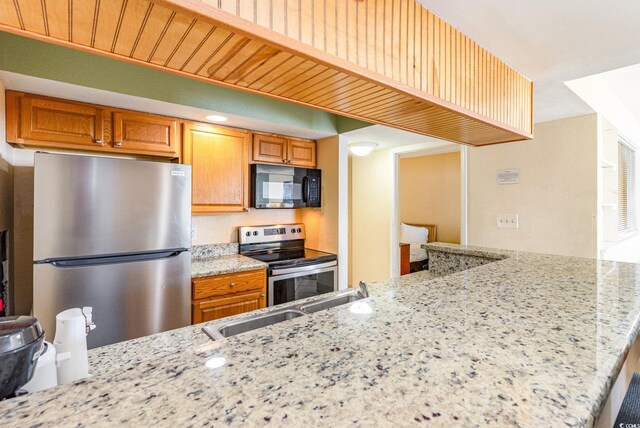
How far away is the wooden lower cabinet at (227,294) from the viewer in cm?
220

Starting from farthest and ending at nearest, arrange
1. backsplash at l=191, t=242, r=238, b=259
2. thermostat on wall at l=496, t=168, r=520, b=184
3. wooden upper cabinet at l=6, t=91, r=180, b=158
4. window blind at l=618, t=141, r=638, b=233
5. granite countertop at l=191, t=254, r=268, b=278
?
window blind at l=618, t=141, r=638, b=233 → thermostat on wall at l=496, t=168, r=520, b=184 → backsplash at l=191, t=242, r=238, b=259 → granite countertop at l=191, t=254, r=268, b=278 → wooden upper cabinet at l=6, t=91, r=180, b=158

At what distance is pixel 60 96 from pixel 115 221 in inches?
33.1

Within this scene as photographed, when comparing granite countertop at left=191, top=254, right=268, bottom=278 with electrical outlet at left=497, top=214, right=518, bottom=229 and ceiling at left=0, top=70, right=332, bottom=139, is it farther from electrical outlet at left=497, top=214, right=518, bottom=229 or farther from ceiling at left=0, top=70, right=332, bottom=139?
electrical outlet at left=497, top=214, right=518, bottom=229

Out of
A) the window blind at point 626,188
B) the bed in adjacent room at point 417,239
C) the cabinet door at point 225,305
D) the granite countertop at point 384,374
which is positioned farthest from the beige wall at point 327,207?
the window blind at point 626,188

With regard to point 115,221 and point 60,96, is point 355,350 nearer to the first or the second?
point 115,221

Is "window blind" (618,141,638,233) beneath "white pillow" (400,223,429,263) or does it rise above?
above

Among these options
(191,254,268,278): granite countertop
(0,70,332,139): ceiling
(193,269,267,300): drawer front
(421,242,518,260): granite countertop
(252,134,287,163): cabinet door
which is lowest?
(193,269,267,300): drawer front

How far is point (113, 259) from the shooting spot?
186 cm

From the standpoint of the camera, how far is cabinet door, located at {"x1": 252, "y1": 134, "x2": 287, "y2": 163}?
2.74m

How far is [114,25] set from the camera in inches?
26.9

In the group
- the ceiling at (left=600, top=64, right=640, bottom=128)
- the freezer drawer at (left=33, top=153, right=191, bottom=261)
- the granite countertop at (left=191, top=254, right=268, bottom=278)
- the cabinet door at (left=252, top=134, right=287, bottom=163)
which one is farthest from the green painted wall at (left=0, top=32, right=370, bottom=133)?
the ceiling at (left=600, top=64, right=640, bottom=128)

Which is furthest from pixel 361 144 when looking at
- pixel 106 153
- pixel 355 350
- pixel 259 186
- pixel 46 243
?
pixel 355 350

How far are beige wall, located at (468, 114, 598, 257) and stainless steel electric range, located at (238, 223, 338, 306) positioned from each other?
61.5 inches

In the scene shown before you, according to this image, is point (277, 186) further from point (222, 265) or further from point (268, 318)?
point (268, 318)
